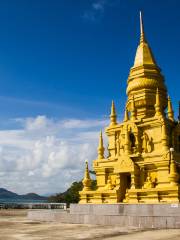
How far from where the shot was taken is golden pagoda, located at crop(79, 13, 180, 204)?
105 feet

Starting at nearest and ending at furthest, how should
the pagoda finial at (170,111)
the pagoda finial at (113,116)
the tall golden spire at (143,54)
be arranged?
the pagoda finial at (170,111), the pagoda finial at (113,116), the tall golden spire at (143,54)

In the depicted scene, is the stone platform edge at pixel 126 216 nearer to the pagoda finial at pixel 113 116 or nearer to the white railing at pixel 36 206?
the pagoda finial at pixel 113 116

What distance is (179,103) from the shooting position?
129ft

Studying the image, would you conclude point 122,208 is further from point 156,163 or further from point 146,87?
point 146,87

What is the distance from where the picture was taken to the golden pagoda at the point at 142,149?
3198cm

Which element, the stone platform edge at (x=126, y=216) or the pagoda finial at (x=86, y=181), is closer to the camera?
the stone platform edge at (x=126, y=216)

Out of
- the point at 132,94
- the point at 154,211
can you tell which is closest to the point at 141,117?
the point at 132,94

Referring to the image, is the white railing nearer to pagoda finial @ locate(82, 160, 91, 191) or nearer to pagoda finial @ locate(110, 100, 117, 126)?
pagoda finial @ locate(82, 160, 91, 191)

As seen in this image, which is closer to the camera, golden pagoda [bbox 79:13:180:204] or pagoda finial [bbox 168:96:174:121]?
golden pagoda [bbox 79:13:180:204]

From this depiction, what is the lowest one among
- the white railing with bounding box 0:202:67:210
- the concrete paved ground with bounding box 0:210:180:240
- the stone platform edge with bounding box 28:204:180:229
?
the white railing with bounding box 0:202:67:210

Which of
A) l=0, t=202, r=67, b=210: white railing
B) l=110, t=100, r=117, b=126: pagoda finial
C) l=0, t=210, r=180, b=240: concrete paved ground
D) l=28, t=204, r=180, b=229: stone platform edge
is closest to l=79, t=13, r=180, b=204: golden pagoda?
l=110, t=100, r=117, b=126: pagoda finial

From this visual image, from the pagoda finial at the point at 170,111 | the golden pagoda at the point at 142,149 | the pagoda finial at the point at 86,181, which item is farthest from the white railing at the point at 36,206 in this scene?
the pagoda finial at the point at 170,111

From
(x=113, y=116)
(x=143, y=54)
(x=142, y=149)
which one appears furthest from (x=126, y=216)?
(x=143, y=54)

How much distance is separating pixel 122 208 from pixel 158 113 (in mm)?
10460
